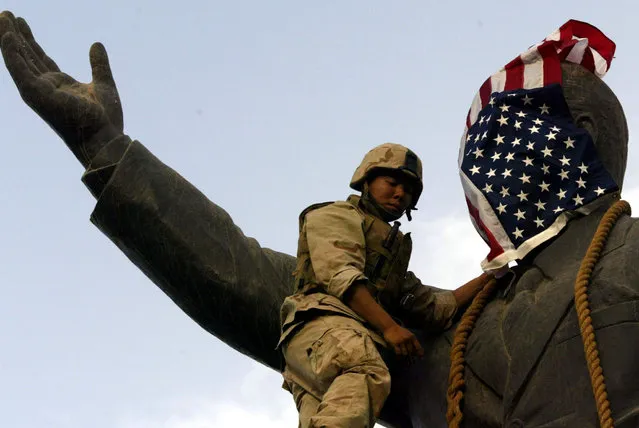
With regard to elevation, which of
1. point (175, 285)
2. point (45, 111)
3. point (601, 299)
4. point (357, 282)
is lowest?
point (601, 299)

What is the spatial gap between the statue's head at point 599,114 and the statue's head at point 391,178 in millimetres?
1023

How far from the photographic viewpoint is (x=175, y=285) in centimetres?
884

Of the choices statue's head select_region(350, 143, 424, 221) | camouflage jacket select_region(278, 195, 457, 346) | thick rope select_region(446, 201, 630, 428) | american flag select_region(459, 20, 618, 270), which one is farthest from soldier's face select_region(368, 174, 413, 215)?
thick rope select_region(446, 201, 630, 428)

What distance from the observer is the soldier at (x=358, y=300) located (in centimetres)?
742

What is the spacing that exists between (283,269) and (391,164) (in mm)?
1136

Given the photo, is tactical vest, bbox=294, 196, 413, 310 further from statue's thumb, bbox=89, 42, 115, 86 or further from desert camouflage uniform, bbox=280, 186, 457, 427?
statue's thumb, bbox=89, 42, 115, 86

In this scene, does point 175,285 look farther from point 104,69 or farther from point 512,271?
point 512,271

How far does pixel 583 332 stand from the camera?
7.35 m

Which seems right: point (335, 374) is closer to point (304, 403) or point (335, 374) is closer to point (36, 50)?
point (304, 403)

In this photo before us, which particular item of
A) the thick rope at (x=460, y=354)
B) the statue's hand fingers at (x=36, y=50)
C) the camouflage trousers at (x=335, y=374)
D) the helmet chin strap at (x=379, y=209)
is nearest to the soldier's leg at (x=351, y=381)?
the camouflage trousers at (x=335, y=374)

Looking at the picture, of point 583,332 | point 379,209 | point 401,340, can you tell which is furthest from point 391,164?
point 583,332

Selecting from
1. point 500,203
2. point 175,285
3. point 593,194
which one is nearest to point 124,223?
point 175,285

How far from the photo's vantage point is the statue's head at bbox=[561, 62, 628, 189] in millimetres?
8516

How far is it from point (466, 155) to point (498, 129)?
11.0 inches
